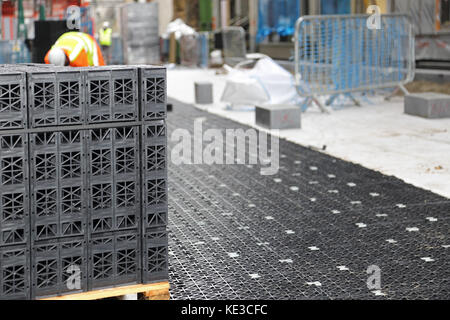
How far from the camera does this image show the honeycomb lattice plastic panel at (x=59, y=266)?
3.43m

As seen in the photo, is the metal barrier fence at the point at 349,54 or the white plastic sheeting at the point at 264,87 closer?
the metal barrier fence at the point at 349,54

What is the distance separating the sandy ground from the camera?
739 cm

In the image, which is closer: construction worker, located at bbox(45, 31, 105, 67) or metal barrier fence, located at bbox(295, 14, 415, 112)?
construction worker, located at bbox(45, 31, 105, 67)

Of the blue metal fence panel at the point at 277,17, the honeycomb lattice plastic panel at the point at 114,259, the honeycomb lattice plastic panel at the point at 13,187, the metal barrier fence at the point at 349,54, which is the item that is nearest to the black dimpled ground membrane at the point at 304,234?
the honeycomb lattice plastic panel at the point at 114,259

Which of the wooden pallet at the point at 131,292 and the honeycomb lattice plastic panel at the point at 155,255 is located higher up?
the honeycomb lattice plastic panel at the point at 155,255

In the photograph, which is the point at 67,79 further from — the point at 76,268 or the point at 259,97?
the point at 259,97

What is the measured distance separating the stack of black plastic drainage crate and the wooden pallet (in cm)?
3

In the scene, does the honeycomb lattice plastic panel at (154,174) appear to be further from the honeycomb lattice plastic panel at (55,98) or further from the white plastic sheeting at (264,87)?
the white plastic sheeting at (264,87)

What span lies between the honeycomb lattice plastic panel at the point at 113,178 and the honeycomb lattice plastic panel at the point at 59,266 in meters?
0.14

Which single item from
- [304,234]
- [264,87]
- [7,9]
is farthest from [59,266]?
[7,9]

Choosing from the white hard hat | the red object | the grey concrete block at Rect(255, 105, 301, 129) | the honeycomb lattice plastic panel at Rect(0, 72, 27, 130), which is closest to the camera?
the honeycomb lattice plastic panel at Rect(0, 72, 27, 130)

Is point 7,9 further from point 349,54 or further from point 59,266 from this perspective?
point 59,266

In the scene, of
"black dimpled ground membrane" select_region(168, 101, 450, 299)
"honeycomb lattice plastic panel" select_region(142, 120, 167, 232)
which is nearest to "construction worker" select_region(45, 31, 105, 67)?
"black dimpled ground membrane" select_region(168, 101, 450, 299)

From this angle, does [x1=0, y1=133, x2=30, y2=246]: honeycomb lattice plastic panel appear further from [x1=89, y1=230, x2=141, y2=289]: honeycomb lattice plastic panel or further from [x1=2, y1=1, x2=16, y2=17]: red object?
[x1=2, y1=1, x2=16, y2=17]: red object
